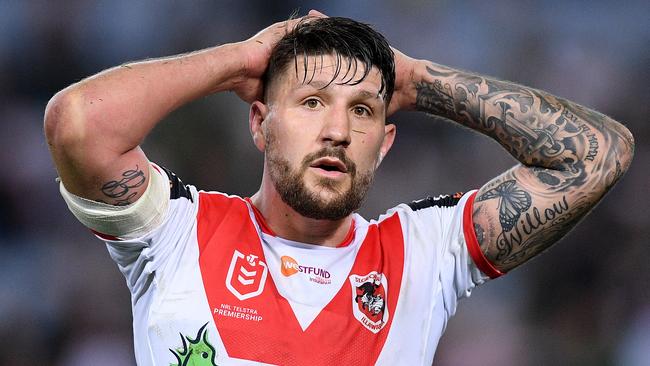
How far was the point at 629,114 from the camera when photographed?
670 cm

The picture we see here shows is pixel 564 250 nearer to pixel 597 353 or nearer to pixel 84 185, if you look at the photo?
pixel 597 353

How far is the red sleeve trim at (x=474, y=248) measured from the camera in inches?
128

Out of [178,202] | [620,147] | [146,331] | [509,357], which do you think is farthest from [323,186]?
[509,357]

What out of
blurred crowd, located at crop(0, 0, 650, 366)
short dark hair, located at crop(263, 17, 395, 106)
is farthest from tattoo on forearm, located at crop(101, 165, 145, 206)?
blurred crowd, located at crop(0, 0, 650, 366)

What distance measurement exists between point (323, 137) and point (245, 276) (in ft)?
1.78

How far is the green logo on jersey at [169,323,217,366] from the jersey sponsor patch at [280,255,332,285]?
16.1 inches

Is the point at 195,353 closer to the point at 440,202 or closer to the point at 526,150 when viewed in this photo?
the point at 440,202

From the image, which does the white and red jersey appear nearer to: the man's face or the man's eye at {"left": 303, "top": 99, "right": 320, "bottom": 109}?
the man's face

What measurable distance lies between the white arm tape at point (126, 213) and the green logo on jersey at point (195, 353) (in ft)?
1.25

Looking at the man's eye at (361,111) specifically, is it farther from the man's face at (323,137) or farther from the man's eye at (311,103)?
the man's eye at (311,103)

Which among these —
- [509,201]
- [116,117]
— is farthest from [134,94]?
[509,201]

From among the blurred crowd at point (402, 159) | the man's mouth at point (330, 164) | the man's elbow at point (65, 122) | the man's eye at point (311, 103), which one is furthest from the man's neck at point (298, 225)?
the blurred crowd at point (402, 159)

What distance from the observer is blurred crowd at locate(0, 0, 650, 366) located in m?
5.97

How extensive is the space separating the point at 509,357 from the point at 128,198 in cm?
388
